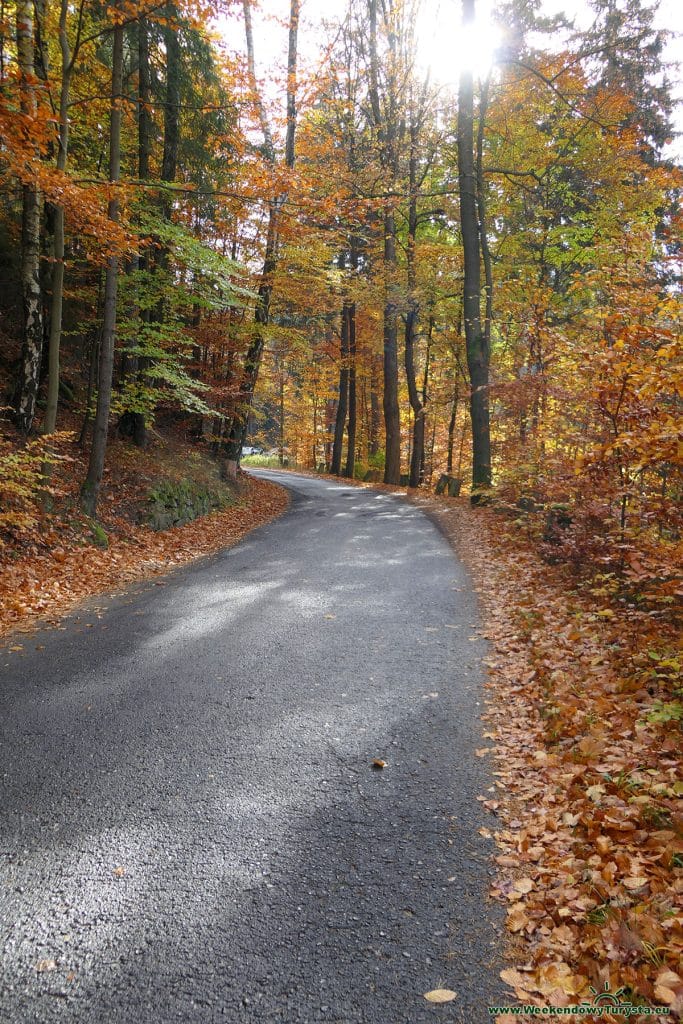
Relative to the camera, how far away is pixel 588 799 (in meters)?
3.26

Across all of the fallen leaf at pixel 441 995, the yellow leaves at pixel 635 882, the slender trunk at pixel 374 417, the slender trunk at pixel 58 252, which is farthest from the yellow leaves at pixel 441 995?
the slender trunk at pixel 374 417

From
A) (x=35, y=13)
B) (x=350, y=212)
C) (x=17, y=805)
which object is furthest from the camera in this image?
(x=350, y=212)

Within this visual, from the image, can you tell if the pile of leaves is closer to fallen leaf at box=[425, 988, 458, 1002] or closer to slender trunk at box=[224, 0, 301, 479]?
fallen leaf at box=[425, 988, 458, 1002]

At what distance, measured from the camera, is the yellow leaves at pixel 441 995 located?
7.17ft

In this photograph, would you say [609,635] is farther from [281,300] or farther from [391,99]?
[391,99]

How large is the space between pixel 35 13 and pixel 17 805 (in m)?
12.3

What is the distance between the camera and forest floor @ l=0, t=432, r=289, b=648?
7109mm

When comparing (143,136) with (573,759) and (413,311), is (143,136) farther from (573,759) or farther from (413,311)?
(573,759)


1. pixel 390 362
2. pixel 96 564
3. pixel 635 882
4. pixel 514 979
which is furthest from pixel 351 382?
pixel 514 979

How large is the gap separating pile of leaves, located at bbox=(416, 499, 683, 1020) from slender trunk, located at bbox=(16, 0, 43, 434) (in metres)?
8.38

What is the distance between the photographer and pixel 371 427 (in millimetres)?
31047

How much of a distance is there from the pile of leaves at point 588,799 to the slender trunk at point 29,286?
27.5 feet

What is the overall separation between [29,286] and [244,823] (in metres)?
9.43

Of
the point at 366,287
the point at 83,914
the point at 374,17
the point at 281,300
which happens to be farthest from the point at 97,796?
the point at 374,17
